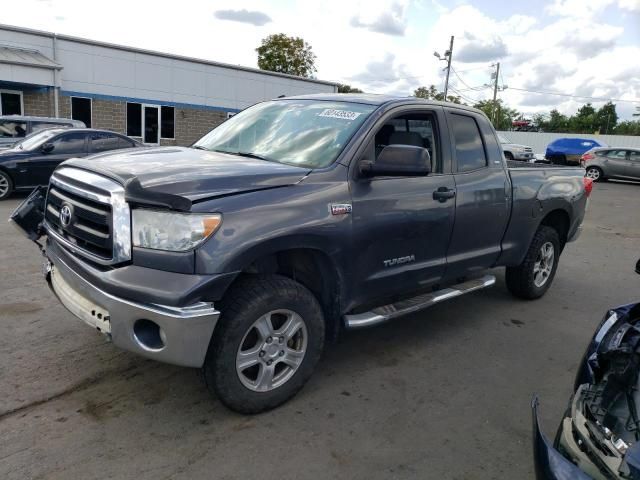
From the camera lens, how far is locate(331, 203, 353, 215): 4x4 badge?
334 centimetres

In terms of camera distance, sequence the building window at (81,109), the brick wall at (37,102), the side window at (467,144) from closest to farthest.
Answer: the side window at (467,144)
the brick wall at (37,102)
the building window at (81,109)

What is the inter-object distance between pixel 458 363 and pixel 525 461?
121cm

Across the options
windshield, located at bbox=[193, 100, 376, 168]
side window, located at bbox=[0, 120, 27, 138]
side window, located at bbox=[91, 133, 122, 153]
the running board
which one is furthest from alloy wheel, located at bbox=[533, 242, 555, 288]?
side window, located at bbox=[0, 120, 27, 138]

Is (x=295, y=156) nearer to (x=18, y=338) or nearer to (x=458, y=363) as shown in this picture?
(x=458, y=363)

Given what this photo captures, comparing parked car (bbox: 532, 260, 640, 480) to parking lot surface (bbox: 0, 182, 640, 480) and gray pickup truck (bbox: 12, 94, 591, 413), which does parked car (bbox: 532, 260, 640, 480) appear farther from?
gray pickup truck (bbox: 12, 94, 591, 413)

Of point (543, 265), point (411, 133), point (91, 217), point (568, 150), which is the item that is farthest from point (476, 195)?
point (568, 150)

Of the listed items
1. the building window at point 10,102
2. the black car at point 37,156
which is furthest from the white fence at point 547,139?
the black car at point 37,156

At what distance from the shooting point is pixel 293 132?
12.9ft

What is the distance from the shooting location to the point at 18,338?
13.4ft

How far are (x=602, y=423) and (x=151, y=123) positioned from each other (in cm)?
2354

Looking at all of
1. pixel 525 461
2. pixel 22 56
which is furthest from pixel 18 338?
pixel 22 56

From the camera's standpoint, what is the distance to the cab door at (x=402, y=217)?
140 inches

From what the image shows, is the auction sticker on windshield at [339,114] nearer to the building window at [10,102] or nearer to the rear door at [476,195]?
the rear door at [476,195]

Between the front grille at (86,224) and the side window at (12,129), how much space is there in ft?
35.4
